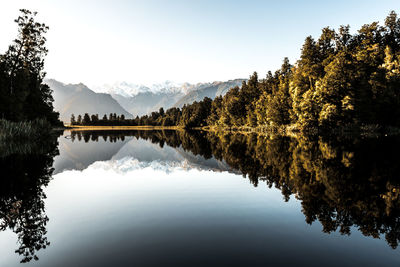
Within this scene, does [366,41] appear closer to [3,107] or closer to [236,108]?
[236,108]

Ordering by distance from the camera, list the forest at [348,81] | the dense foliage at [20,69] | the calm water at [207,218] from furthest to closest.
→ the forest at [348,81] < the dense foliage at [20,69] < the calm water at [207,218]

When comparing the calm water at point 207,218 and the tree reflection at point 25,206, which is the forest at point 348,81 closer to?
the calm water at point 207,218

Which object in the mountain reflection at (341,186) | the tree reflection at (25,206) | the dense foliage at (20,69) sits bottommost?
the tree reflection at (25,206)

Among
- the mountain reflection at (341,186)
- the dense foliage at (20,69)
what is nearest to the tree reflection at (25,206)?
the mountain reflection at (341,186)

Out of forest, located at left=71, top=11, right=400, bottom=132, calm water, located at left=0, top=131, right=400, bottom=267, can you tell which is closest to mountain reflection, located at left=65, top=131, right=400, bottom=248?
calm water, located at left=0, top=131, right=400, bottom=267

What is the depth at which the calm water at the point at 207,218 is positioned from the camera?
294 inches

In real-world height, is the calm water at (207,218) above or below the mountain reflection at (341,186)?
below

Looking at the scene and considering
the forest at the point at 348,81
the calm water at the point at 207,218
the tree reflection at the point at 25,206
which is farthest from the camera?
the forest at the point at 348,81

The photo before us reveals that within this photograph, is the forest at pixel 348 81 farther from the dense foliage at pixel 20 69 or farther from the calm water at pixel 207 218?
the dense foliage at pixel 20 69

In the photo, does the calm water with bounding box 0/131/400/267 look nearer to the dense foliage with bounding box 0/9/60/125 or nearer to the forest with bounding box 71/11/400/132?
the dense foliage with bounding box 0/9/60/125

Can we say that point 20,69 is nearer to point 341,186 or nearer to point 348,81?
point 341,186

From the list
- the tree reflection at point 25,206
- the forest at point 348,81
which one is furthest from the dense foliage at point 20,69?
the forest at point 348,81

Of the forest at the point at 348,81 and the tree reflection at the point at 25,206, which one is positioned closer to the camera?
the tree reflection at the point at 25,206

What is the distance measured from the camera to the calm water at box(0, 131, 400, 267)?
7.47 metres
